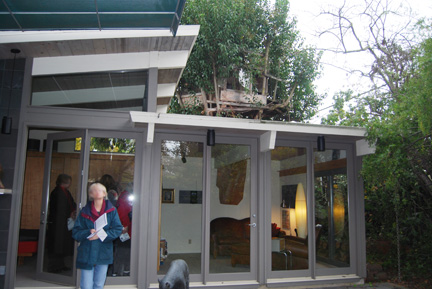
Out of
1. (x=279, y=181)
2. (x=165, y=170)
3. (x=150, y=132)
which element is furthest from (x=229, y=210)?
(x=150, y=132)

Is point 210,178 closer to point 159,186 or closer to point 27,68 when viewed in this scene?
point 159,186

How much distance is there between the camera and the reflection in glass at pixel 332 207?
5535 mm

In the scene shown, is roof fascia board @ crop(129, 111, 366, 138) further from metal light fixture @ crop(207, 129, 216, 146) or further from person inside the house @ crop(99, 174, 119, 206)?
person inside the house @ crop(99, 174, 119, 206)

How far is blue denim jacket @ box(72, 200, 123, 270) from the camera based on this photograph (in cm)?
333

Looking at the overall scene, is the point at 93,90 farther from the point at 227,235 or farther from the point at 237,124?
the point at 227,235

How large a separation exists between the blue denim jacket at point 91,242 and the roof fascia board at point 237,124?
1.50m

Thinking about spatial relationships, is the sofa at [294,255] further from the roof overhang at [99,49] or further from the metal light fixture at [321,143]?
the roof overhang at [99,49]

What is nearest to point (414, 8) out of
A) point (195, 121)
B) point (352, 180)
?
point (352, 180)

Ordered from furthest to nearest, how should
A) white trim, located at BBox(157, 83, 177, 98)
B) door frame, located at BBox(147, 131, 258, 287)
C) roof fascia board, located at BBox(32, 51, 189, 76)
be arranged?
white trim, located at BBox(157, 83, 177, 98) < roof fascia board, located at BBox(32, 51, 189, 76) < door frame, located at BBox(147, 131, 258, 287)

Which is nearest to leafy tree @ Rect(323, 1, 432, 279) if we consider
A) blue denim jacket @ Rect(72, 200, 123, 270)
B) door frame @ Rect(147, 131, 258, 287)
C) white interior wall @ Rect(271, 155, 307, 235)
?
white interior wall @ Rect(271, 155, 307, 235)

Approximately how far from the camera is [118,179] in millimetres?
4852

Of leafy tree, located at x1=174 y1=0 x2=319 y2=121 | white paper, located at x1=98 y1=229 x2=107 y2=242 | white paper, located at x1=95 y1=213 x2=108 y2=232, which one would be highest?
leafy tree, located at x1=174 y1=0 x2=319 y2=121

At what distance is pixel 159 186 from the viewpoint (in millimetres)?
4945

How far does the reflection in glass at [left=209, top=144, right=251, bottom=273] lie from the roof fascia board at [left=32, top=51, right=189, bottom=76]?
1557mm
